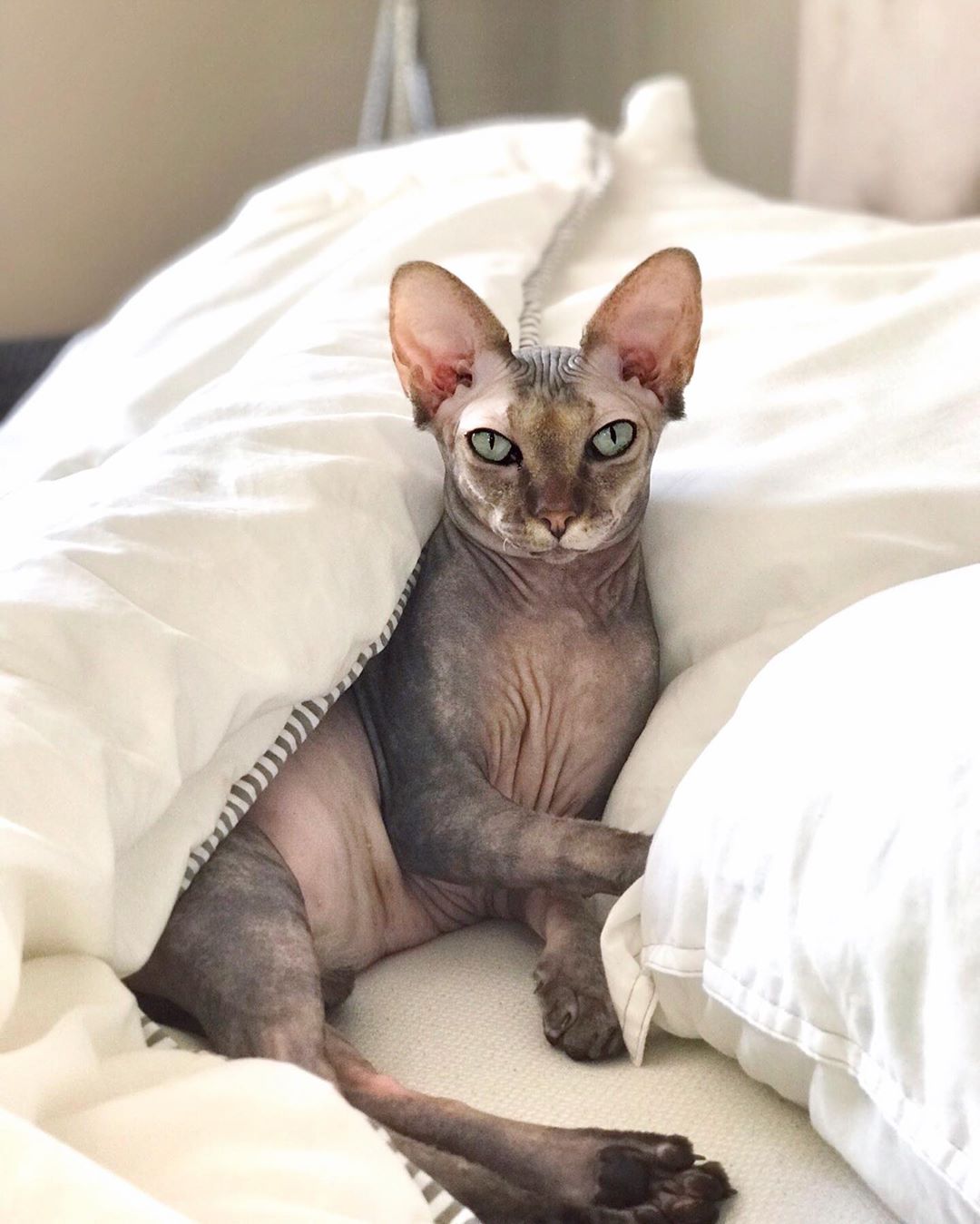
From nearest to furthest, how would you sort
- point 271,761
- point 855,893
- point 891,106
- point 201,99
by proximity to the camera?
point 855,893 < point 271,761 < point 891,106 < point 201,99

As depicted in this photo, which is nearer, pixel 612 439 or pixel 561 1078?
pixel 561 1078

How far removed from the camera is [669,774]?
3.27 ft

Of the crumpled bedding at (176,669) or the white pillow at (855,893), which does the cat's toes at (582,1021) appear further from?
the crumpled bedding at (176,669)

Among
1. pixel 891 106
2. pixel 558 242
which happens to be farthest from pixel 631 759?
pixel 891 106

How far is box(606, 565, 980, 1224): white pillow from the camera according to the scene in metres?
0.61

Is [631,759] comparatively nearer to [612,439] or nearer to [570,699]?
[570,699]

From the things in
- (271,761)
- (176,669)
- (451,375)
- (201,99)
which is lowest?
(271,761)

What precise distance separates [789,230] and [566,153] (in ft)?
1.14

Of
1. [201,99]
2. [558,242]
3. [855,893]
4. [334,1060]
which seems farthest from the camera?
[201,99]

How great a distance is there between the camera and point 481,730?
1.07m

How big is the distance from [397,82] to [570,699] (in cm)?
223

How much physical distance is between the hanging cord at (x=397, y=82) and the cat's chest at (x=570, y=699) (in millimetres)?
2078

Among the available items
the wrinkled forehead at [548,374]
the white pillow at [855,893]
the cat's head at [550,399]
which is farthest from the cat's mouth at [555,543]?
the white pillow at [855,893]

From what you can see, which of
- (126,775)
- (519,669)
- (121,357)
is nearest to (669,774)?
(519,669)
